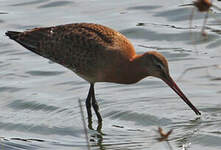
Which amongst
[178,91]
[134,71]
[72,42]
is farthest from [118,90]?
[178,91]

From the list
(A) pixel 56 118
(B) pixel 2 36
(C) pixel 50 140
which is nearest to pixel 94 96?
(A) pixel 56 118

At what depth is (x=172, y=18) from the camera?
466 inches

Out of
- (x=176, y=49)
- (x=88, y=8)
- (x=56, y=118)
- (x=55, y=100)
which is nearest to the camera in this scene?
(x=56, y=118)

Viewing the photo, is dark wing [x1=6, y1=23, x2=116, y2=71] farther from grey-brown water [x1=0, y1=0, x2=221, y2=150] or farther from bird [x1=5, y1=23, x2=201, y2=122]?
grey-brown water [x1=0, y1=0, x2=221, y2=150]

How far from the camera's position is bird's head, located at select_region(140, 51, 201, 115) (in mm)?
7453

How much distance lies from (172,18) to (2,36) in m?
3.06

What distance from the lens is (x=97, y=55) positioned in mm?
7906

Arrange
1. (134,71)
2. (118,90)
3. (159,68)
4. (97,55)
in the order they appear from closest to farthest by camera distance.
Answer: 1. (159,68)
2. (134,71)
3. (97,55)
4. (118,90)

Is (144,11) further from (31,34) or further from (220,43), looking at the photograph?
(31,34)

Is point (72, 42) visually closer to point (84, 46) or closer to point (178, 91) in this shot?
point (84, 46)

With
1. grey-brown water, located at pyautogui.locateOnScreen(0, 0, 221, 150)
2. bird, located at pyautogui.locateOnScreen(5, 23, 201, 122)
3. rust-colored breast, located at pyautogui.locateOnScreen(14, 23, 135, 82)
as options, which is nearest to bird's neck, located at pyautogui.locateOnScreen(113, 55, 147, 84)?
bird, located at pyautogui.locateOnScreen(5, 23, 201, 122)

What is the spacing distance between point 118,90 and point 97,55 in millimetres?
1348

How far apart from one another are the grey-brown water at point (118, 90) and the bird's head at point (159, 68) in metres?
0.45

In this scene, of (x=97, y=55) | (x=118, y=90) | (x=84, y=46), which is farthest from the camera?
(x=118, y=90)
